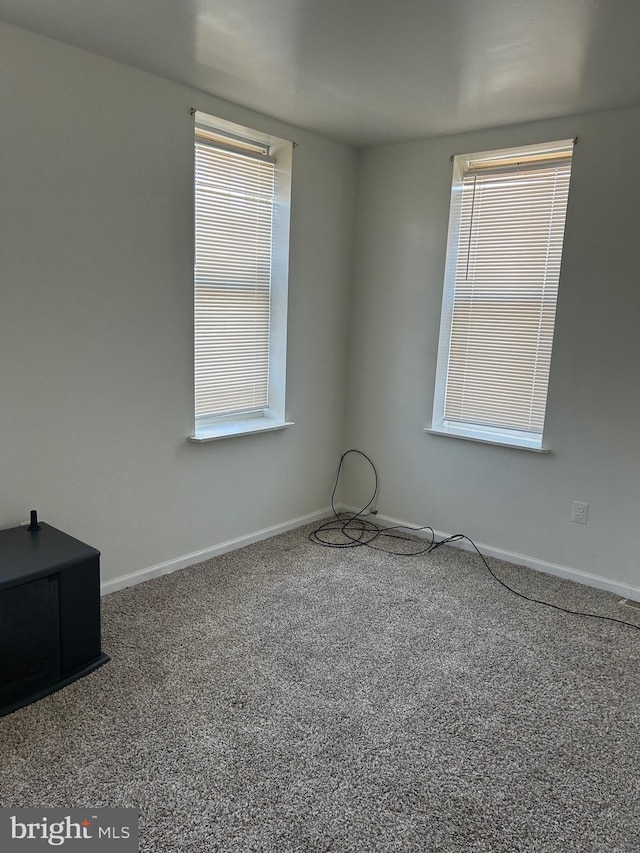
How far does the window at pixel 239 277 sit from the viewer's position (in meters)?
3.12

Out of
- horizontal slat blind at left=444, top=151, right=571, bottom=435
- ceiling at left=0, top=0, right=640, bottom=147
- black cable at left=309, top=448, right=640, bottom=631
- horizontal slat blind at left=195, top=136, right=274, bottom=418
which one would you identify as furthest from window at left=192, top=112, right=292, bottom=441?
horizontal slat blind at left=444, top=151, right=571, bottom=435

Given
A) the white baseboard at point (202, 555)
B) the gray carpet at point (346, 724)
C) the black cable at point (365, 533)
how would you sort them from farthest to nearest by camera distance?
the black cable at point (365, 533)
the white baseboard at point (202, 555)
the gray carpet at point (346, 724)

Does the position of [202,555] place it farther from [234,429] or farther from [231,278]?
[231,278]

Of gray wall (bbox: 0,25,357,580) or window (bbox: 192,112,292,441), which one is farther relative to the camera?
window (bbox: 192,112,292,441)

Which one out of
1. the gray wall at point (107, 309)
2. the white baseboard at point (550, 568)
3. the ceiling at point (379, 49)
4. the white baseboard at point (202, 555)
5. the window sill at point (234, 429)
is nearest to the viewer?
the ceiling at point (379, 49)

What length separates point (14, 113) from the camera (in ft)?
7.44

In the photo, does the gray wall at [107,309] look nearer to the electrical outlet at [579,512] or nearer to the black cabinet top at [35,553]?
the black cabinet top at [35,553]

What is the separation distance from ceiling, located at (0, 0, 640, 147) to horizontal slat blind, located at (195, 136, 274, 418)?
373mm

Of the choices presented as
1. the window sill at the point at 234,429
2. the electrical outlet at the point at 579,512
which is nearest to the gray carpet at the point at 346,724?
the electrical outlet at the point at 579,512

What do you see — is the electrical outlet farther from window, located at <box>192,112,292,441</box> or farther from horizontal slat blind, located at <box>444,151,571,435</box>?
window, located at <box>192,112,292,441</box>

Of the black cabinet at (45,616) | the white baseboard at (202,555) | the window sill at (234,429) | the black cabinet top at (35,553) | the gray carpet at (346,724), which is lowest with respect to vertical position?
the gray carpet at (346,724)

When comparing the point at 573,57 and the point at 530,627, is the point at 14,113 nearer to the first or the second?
the point at 573,57

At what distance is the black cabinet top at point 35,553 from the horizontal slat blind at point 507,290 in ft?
7.63

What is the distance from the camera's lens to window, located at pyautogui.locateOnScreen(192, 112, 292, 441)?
10.2ft
